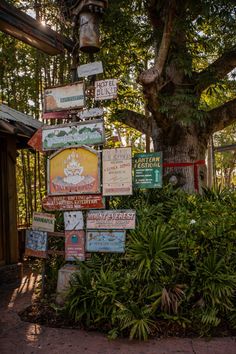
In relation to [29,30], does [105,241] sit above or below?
below

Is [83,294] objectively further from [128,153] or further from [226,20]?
[226,20]

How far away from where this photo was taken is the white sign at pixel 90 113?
5.07 m

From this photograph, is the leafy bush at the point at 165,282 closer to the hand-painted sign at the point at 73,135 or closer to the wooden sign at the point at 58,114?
the hand-painted sign at the point at 73,135

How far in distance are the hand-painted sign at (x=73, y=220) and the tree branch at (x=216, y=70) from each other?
3.97 meters

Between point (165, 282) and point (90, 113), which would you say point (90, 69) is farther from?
point (165, 282)

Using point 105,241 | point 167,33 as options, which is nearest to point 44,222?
point 105,241

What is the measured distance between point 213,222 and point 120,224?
1.22 meters

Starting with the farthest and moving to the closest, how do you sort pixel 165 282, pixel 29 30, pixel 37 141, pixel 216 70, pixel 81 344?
pixel 216 70 → pixel 37 141 → pixel 29 30 → pixel 165 282 → pixel 81 344

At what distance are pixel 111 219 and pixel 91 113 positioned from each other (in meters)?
1.55

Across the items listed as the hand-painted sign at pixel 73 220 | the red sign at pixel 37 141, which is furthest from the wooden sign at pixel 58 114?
the hand-painted sign at pixel 73 220

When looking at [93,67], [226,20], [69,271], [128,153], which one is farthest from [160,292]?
[226,20]

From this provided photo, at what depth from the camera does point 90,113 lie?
5113 millimetres

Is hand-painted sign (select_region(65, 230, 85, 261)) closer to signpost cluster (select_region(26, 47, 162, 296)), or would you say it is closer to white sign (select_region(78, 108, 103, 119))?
signpost cluster (select_region(26, 47, 162, 296))

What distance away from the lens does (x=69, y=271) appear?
492 centimetres
